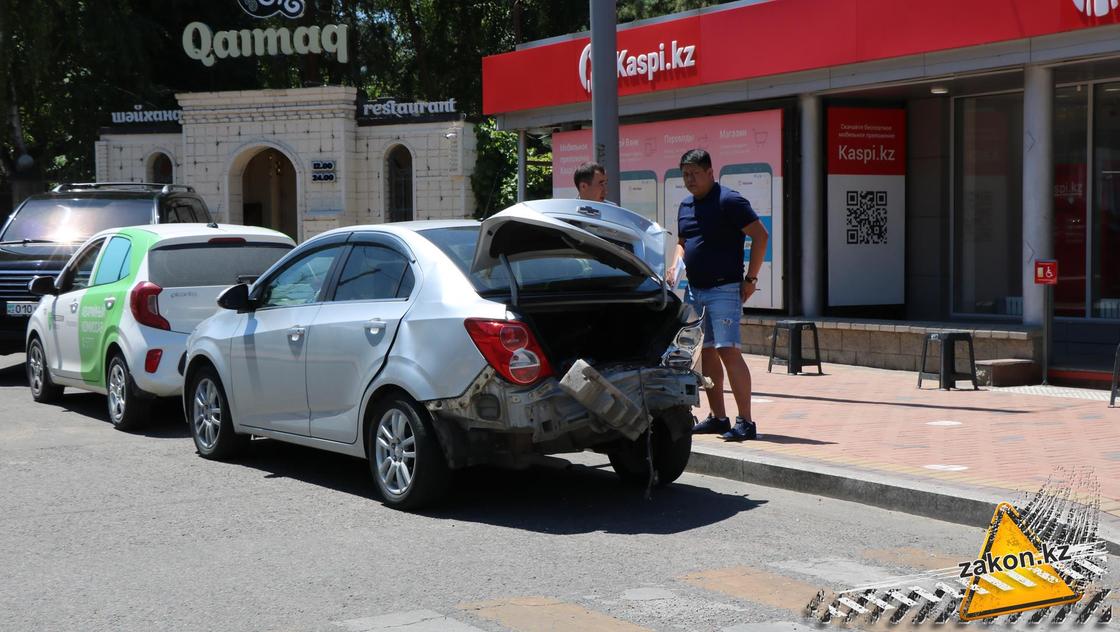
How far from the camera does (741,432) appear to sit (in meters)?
8.85

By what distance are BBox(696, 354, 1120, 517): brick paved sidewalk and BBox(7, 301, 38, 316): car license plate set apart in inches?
287

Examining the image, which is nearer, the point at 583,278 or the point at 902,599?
the point at 902,599

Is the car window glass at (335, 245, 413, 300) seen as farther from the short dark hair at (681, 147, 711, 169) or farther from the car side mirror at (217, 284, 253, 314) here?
the short dark hair at (681, 147, 711, 169)

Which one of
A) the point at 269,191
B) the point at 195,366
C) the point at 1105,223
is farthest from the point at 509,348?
the point at 269,191

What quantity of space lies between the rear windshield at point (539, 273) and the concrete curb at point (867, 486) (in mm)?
1415

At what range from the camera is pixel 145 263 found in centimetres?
1038

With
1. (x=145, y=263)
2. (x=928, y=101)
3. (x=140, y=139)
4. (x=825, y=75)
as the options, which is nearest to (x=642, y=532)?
(x=145, y=263)

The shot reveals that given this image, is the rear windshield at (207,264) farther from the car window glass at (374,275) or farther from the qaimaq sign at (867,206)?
the qaimaq sign at (867,206)

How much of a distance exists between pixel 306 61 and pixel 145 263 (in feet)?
91.4

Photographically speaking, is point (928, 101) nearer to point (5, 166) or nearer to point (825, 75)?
point (825, 75)

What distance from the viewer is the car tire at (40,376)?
39.5 feet

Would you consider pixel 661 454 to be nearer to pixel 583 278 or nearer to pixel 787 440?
pixel 583 278

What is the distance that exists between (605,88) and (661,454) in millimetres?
4449

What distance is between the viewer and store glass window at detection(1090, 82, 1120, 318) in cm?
1501
